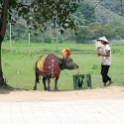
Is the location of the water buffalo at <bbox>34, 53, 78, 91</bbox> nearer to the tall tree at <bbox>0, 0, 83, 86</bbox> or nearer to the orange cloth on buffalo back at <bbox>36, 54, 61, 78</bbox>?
the orange cloth on buffalo back at <bbox>36, 54, 61, 78</bbox>

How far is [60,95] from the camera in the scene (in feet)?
37.6

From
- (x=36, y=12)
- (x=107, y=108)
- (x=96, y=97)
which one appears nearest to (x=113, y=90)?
(x=96, y=97)

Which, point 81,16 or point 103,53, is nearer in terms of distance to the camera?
point 103,53

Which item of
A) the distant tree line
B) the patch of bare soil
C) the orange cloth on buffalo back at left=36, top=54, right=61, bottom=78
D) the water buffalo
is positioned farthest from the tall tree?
the distant tree line

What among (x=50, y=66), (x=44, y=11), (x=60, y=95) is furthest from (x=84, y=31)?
(x=60, y=95)

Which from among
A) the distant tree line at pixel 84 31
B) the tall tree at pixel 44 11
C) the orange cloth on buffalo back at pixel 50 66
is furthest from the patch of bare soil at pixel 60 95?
the distant tree line at pixel 84 31

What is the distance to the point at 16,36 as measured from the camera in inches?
1950

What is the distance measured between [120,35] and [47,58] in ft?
101

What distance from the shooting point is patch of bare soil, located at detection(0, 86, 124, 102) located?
10.8 metres

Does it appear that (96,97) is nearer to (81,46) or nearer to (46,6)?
(46,6)

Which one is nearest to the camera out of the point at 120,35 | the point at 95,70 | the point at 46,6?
the point at 46,6

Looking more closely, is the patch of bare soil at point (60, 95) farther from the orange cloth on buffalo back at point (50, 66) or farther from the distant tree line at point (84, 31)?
the distant tree line at point (84, 31)

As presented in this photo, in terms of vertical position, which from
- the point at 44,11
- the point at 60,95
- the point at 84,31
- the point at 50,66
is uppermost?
the point at 44,11

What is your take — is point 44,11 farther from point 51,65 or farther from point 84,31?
point 84,31
